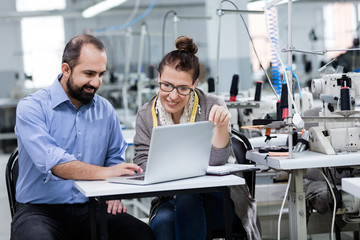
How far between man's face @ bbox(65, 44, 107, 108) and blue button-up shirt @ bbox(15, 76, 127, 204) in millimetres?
58

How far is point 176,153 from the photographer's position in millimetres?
1729

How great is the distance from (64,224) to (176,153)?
2.03 feet

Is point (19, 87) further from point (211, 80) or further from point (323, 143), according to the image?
point (323, 143)

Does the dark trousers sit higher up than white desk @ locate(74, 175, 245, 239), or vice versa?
white desk @ locate(74, 175, 245, 239)

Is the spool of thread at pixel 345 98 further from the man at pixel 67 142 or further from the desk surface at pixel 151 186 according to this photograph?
the man at pixel 67 142

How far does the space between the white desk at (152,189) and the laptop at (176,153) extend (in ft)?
0.09

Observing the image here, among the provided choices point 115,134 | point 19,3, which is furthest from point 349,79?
point 19,3

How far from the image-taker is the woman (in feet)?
6.48

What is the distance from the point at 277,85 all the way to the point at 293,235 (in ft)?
3.77

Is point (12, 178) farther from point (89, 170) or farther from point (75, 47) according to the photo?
point (75, 47)

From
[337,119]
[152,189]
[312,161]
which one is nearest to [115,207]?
[152,189]

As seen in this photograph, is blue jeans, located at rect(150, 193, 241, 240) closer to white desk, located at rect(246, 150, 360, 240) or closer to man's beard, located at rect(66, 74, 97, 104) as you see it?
white desk, located at rect(246, 150, 360, 240)

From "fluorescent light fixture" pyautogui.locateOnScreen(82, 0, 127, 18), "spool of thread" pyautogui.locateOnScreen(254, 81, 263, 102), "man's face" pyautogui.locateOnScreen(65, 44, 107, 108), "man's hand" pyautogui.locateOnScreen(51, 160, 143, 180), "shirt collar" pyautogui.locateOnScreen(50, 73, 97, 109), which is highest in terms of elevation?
"fluorescent light fixture" pyautogui.locateOnScreen(82, 0, 127, 18)

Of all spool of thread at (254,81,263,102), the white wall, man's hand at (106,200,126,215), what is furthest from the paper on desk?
the white wall
